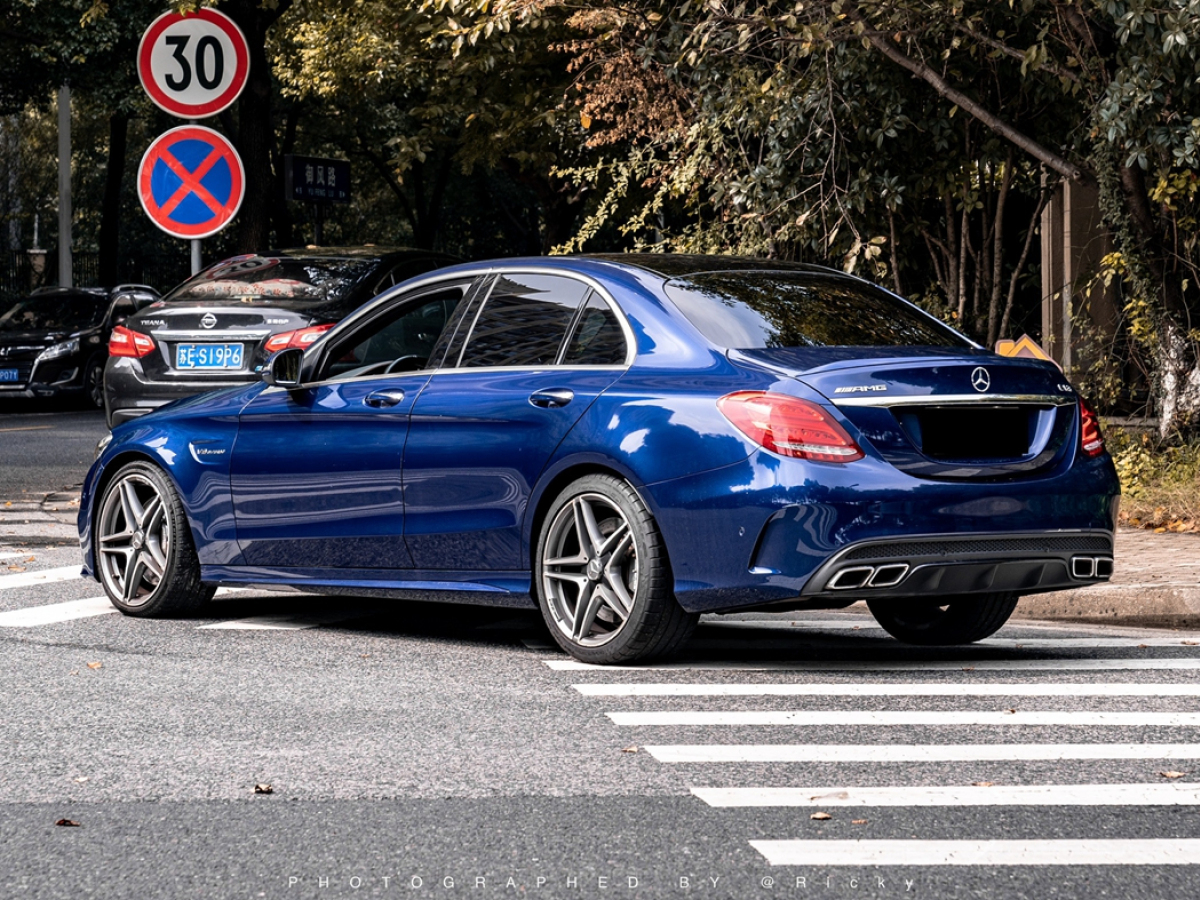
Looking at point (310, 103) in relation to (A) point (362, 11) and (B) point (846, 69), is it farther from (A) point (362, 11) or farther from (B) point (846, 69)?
(B) point (846, 69)

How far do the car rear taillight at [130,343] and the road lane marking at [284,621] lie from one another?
4.55 metres

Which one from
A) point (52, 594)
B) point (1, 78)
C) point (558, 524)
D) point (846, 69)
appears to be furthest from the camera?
point (1, 78)

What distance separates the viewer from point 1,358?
81.0 ft

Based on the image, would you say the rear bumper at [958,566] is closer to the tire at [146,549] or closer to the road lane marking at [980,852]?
the road lane marking at [980,852]

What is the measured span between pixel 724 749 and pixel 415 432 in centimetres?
241

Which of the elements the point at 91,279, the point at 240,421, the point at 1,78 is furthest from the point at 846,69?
the point at 91,279

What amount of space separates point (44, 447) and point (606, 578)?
12.5m

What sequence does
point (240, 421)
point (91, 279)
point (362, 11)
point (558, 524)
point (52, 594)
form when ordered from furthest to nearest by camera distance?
point (91, 279), point (362, 11), point (52, 594), point (240, 421), point (558, 524)

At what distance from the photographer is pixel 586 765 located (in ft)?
17.9

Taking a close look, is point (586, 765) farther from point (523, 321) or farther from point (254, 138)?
point (254, 138)

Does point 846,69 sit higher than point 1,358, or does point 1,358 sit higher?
point 846,69

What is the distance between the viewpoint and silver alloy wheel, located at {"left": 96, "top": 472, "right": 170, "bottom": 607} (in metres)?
8.68

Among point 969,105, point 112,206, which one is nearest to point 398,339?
point 969,105

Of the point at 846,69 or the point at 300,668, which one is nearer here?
the point at 300,668
